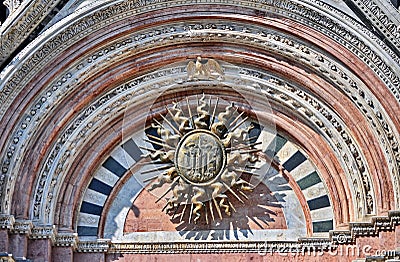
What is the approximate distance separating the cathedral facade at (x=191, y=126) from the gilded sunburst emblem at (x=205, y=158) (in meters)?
0.02

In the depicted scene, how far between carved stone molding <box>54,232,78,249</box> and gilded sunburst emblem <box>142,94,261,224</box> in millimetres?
1339

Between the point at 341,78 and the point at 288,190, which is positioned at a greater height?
the point at 341,78

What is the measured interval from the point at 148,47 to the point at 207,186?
217 centimetres

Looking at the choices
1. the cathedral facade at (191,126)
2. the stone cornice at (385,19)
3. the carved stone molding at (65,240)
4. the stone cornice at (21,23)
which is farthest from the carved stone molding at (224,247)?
the stone cornice at (21,23)

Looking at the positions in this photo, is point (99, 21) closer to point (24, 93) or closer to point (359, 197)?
point (24, 93)

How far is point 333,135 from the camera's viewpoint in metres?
18.8

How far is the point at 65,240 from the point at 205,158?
90.0 inches

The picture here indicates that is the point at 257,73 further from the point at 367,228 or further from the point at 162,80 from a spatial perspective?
the point at 367,228

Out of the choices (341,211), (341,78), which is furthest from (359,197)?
(341,78)

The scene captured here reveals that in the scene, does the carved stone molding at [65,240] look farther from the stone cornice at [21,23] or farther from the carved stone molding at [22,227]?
the stone cornice at [21,23]

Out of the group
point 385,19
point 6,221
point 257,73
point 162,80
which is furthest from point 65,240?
point 385,19

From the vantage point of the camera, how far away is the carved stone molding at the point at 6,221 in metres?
18.4

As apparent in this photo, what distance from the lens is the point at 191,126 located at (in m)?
19.5

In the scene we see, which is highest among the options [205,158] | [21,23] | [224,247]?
[21,23]
